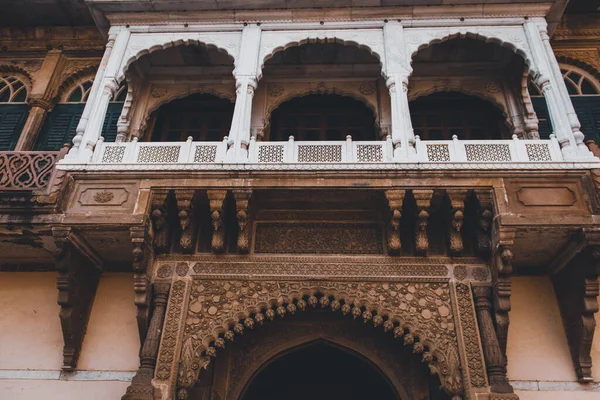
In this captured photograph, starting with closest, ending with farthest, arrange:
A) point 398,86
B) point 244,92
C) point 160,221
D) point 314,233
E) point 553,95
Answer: point 160,221 → point 553,95 → point 314,233 → point 398,86 → point 244,92

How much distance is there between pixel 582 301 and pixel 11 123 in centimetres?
880

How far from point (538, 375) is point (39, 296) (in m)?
6.51

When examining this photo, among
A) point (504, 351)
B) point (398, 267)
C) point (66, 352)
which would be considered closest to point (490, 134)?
point (398, 267)

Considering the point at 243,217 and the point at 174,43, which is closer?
the point at 243,217

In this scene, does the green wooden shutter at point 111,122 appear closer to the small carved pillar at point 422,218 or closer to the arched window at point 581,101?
the small carved pillar at point 422,218

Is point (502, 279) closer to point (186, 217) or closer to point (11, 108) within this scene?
point (186, 217)

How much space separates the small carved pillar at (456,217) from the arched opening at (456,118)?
2099 mm

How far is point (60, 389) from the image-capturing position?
6.73 metres

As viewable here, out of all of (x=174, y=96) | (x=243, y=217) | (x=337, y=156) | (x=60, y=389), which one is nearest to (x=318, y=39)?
(x=337, y=156)

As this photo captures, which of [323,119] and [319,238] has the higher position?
[323,119]

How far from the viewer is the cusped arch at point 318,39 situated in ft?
25.2

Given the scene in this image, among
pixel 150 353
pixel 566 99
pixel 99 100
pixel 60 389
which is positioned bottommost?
pixel 60 389

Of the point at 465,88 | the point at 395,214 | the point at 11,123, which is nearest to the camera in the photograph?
the point at 395,214

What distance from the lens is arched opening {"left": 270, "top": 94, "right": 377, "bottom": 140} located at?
8.47 metres
